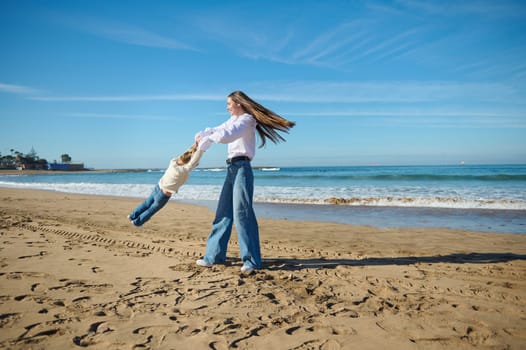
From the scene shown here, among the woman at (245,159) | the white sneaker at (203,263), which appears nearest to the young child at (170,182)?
the woman at (245,159)

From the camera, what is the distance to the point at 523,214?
924 centimetres

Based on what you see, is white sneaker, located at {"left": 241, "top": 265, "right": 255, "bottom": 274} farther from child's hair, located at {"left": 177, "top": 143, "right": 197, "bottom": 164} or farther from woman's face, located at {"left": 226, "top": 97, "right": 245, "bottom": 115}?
woman's face, located at {"left": 226, "top": 97, "right": 245, "bottom": 115}

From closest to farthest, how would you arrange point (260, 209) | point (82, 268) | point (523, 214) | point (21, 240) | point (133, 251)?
point (82, 268), point (133, 251), point (21, 240), point (523, 214), point (260, 209)

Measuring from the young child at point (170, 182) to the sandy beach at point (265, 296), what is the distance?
0.65m

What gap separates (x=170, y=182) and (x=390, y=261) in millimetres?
3301

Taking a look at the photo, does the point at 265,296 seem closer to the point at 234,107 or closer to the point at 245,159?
the point at 245,159

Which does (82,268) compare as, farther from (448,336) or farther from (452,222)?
(452,222)

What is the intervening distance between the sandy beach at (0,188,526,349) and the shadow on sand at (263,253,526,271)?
0.6 inches

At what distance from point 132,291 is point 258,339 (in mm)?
1536

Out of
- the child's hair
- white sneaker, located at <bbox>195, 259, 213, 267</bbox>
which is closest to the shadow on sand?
white sneaker, located at <bbox>195, 259, 213, 267</bbox>

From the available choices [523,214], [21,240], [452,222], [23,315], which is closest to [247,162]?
[23,315]

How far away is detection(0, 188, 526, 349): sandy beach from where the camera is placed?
238 cm

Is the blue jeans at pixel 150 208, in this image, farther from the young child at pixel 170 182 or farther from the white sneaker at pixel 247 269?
the white sneaker at pixel 247 269

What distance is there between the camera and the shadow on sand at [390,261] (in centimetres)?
445
